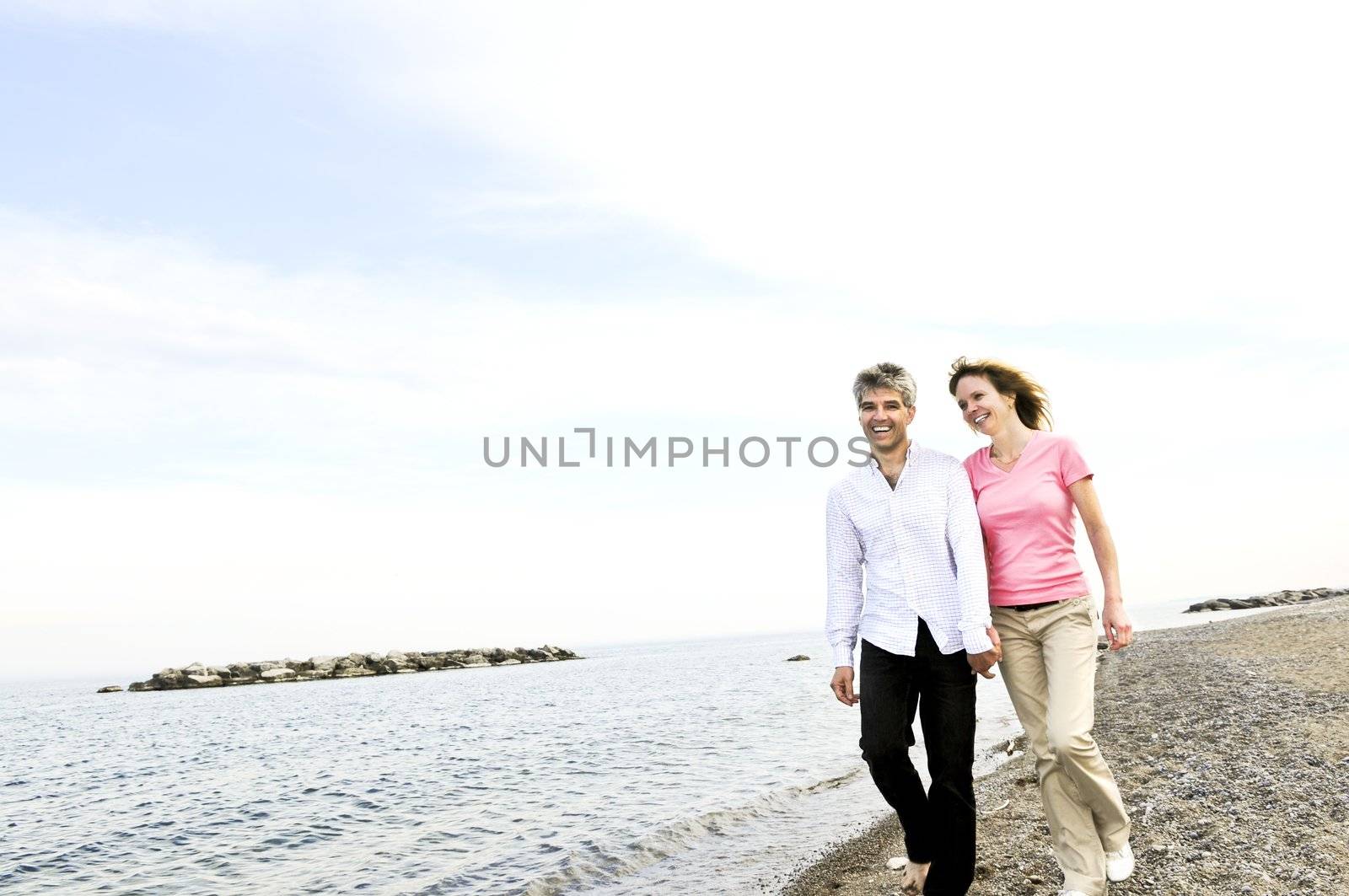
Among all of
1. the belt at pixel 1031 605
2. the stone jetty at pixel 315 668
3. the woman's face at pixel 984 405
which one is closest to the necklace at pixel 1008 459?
the woman's face at pixel 984 405

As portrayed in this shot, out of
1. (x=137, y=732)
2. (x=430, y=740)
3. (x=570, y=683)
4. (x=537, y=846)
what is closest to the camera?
(x=537, y=846)

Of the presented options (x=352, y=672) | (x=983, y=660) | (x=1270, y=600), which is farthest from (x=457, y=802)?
Result: (x=1270, y=600)

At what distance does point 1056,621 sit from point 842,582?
1.17m

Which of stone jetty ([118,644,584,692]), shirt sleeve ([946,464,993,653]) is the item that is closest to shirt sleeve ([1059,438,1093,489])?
shirt sleeve ([946,464,993,653])

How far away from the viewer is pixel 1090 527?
15.4ft

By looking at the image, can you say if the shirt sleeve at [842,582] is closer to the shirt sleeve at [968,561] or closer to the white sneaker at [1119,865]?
the shirt sleeve at [968,561]

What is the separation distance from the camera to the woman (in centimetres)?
447

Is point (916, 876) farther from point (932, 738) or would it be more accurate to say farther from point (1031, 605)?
point (1031, 605)

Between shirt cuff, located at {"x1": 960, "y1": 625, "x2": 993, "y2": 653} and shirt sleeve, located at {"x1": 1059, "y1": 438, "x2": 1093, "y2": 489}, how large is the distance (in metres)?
1.02

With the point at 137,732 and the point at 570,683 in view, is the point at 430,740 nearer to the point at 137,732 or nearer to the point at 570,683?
the point at 137,732

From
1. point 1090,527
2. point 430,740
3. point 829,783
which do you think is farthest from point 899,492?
point 430,740

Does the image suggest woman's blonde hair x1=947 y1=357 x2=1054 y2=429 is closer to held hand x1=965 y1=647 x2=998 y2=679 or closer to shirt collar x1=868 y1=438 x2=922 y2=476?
shirt collar x1=868 y1=438 x2=922 y2=476

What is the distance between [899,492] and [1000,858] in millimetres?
3347

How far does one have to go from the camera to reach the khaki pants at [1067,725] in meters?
4.43
